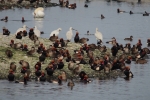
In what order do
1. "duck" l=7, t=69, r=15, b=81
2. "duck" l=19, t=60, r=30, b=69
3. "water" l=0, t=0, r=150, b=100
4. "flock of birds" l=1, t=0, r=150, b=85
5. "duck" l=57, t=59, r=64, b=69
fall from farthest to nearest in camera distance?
"duck" l=57, t=59, r=64, b=69, "duck" l=19, t=60, r=30, b=69, "flock of birds" l=1, t=0, r=150, b=85, "duck" l=7, t=69, r=15, b=81, "water" l=0, t=0, r=150, b=100

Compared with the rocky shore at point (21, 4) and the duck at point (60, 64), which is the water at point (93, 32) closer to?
the duck at point (60, 64)

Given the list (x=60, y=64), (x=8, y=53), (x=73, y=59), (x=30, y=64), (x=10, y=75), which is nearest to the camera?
(x=10, y=75)

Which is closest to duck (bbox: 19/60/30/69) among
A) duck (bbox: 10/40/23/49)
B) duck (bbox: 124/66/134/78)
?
duck (bbox: 10/40/23/49)

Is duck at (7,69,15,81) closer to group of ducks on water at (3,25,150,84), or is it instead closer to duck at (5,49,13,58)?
group of ducks on water at (3,25,150,84)

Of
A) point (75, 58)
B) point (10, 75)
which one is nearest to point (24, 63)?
point (10, 75)

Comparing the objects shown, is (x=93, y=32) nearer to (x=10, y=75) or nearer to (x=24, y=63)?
(x=24, y=63)

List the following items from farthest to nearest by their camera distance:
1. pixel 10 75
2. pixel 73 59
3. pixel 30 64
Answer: pixel 73 59 < pixel 30 64 < pixel 10 75

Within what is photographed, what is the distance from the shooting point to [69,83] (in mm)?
41125

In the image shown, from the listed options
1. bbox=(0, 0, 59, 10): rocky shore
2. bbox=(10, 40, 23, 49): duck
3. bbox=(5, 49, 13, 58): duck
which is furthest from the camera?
bbox=(0, 0, 59, 10): rocky shore

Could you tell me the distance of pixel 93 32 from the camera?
72.9 meters

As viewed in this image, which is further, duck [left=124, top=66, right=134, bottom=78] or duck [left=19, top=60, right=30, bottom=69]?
duck [left=124, top=66, right=134, bottom=78]

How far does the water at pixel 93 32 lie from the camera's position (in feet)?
130

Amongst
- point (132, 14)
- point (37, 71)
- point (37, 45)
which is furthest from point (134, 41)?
point (132, 14)

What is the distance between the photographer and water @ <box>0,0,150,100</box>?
39750mm
